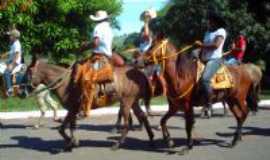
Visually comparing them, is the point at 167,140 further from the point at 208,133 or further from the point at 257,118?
the point at 257,118

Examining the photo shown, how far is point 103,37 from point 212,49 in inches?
88.1

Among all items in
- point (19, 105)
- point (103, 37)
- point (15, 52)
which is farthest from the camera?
point (19, 105)

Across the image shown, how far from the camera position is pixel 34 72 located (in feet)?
38.5

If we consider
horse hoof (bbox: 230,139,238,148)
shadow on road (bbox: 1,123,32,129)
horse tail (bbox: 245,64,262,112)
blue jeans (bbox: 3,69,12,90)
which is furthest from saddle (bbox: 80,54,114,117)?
shadow on road (bbox: 1,123,32,129)

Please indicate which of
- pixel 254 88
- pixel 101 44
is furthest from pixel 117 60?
pixel 254 88

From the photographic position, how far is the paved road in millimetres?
10922

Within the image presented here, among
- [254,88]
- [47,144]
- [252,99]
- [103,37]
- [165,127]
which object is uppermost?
[103,37]

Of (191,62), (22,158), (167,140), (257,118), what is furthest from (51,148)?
(257,118)

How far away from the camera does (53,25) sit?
96.0ft

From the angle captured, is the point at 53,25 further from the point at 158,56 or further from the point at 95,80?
the point at 158,56

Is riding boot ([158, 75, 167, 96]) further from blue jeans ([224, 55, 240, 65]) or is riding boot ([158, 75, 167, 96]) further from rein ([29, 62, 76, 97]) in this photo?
blue jeans ([224, 55, 240, 65])

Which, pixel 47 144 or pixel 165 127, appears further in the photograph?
pixel 47 144

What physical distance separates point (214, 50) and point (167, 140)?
82.0 inches

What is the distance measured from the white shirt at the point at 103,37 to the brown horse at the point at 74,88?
487 mm
